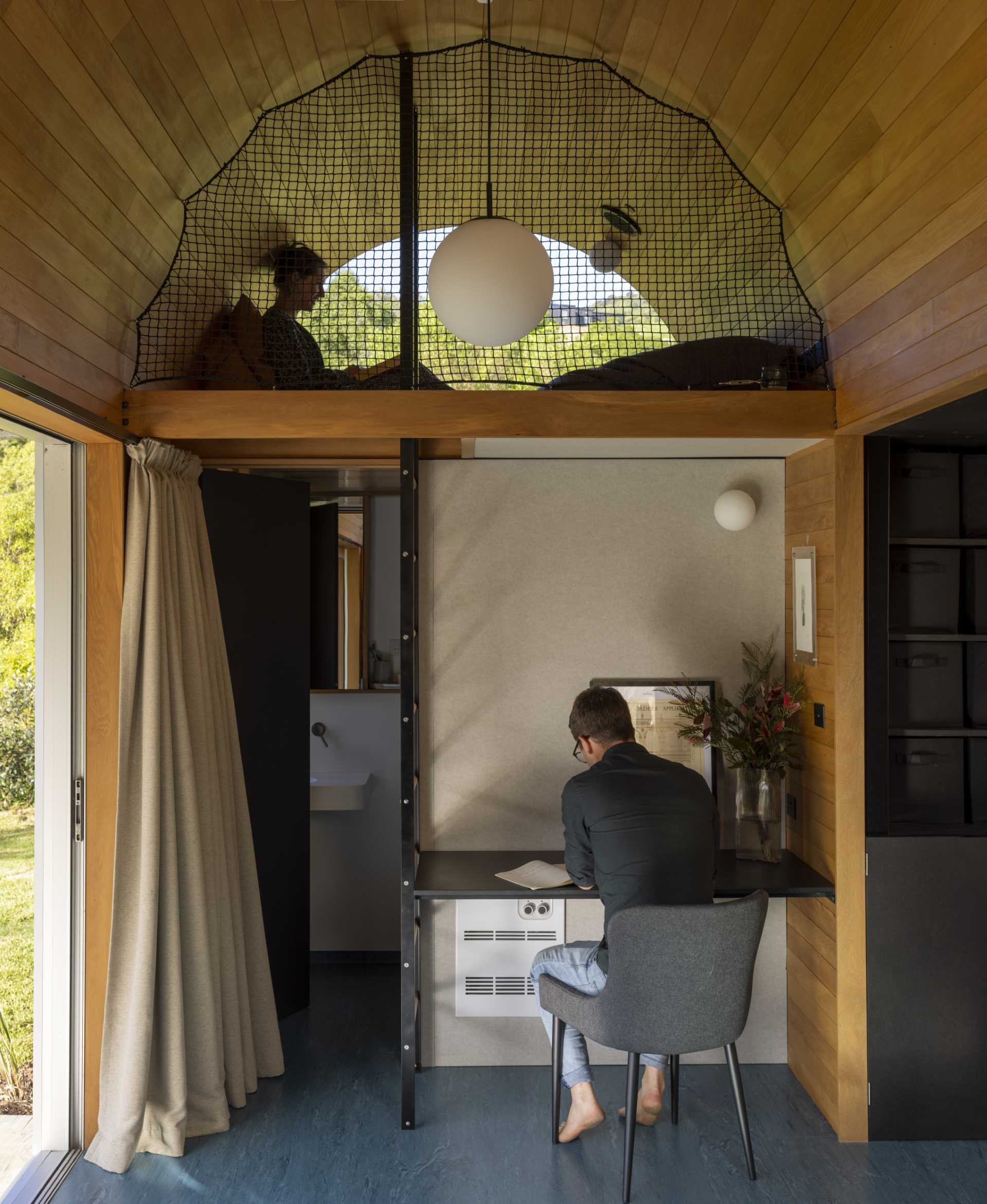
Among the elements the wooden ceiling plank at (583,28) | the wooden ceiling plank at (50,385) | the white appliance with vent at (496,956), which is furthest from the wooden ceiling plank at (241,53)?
the white appliance with vent at (496,956)

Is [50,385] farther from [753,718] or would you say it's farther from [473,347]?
[753,718]

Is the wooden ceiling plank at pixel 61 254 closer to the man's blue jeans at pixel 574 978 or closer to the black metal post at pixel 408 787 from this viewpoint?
the black metal post at pixel 408 787

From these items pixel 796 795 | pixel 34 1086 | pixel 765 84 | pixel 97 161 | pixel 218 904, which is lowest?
pixel 34 1086

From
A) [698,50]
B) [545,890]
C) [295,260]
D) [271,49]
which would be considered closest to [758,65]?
[698,50]

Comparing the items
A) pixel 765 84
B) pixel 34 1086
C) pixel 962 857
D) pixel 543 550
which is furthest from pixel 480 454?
pixel 34 1086

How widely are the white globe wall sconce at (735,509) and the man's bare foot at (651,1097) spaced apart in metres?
1.90

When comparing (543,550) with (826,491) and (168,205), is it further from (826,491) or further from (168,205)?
(168,205)

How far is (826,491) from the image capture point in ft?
10.7

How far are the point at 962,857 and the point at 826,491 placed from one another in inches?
50.0

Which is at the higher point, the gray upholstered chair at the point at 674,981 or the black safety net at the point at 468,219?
the black safety net at the point at 468,219

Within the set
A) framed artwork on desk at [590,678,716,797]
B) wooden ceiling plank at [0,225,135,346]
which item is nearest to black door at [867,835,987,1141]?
framed artwork on desk at [590,678,716,797]

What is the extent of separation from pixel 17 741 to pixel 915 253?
297cm

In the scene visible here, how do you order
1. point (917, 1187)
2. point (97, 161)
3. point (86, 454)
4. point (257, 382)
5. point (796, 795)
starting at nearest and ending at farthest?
point (97, 161) → point (917, 1187) → point (86, 454) → point (257, 382) → point (796, 795)

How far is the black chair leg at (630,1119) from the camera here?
8.95 feet
